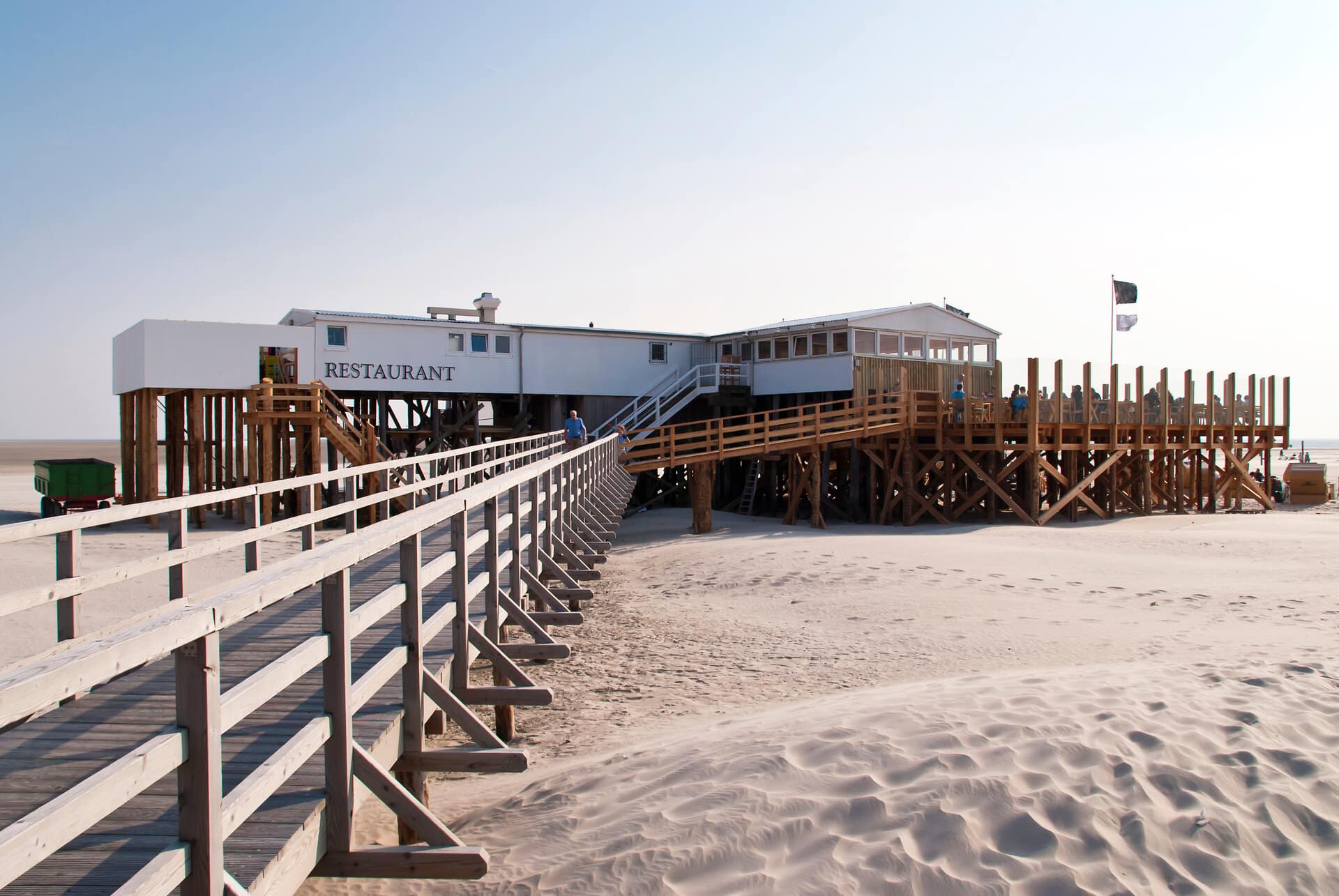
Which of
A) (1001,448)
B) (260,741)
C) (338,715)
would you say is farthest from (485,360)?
(338,715)

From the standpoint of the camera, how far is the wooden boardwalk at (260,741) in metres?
2.46

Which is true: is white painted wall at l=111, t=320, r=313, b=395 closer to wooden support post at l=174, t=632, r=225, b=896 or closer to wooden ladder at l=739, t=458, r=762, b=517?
wooden ladder at l=739, t=458, r=762, b=517

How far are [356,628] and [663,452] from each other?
2157 centimetres

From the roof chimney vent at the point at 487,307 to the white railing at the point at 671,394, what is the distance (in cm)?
458

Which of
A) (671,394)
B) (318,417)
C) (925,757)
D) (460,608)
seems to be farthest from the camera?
(671,394)

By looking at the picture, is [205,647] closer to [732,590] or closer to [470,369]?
[732,590]

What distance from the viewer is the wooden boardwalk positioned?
246 cm

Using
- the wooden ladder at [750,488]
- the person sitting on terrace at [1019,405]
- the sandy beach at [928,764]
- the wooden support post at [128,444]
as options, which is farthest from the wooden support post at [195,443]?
the person sitting on terrace at [1019,405]

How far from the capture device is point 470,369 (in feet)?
94.1

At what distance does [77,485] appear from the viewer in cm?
2552

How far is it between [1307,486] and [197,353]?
34.7 metres

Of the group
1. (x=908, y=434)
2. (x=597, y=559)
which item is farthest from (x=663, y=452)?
(x=597, y=559)

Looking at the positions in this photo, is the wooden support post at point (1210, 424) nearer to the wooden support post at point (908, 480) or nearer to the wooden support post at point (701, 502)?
the wooden support post at point (908, 480)

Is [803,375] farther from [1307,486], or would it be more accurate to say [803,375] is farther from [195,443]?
[1307,486]
